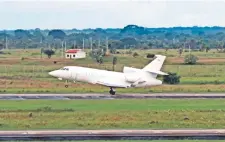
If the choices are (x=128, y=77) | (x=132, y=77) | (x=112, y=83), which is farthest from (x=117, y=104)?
(x=128, y=77)

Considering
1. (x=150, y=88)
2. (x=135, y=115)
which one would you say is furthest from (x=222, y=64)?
(x=135, y=115)

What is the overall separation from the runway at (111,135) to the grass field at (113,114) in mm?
3159

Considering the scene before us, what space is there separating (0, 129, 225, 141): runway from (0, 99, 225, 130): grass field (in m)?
3.16

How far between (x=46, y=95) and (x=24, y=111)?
45.5ft

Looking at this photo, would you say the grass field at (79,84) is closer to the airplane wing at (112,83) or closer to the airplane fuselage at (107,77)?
the airplane fuselage at (107,77)

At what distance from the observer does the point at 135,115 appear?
59469 millimetres

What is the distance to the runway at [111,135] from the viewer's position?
154 feet

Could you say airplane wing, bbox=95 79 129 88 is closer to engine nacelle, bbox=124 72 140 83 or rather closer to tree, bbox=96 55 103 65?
engine nacelle, bbox=124 72 140 83

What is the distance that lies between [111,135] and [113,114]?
11929 mm

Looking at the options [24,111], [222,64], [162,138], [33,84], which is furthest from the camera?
[222,64]

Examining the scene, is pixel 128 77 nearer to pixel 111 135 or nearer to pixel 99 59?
pixel 111 135

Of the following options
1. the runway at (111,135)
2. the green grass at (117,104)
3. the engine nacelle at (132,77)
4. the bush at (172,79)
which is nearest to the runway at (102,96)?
the engine nacelle at (132,77)

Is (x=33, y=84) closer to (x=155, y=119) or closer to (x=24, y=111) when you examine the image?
(x=24, y=111)

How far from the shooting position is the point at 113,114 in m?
59.8
